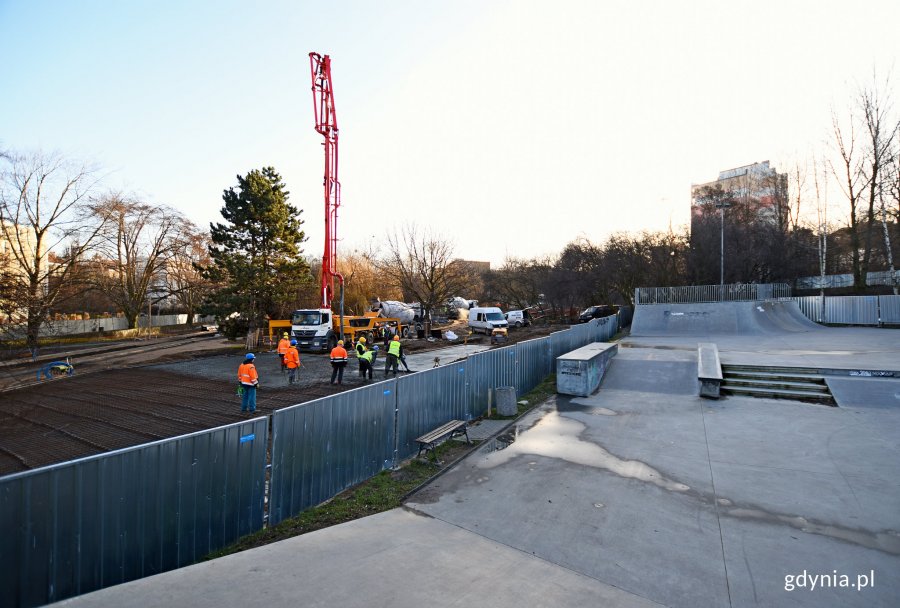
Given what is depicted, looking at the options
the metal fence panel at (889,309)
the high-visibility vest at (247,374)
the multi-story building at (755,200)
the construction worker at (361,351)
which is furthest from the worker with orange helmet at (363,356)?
the metal fence panel at (889,309)

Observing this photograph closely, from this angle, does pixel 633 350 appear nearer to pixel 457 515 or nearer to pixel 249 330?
pixel 457 515

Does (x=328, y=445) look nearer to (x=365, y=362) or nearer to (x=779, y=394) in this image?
(x=365, y=362)

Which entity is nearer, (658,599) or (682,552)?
(658,599)

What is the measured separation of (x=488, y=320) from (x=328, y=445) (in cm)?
2766

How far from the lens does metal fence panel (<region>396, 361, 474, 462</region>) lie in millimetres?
8023

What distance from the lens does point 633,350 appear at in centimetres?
1783

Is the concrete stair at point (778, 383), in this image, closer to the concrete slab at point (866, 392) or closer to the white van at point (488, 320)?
the concrete slab at point (866, 392)

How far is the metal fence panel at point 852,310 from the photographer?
26294mm

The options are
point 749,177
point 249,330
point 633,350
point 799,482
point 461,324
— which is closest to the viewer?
point 799,482

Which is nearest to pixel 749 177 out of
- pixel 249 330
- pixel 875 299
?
pixel 875 299

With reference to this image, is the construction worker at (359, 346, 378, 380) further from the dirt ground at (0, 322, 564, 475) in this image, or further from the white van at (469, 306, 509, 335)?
the white van at (469, 306, 509, 335)

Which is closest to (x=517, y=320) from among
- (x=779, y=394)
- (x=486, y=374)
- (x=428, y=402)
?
(x=779, y=394)

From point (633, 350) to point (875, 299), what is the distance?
20.2 m

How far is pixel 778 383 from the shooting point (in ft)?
39.1
